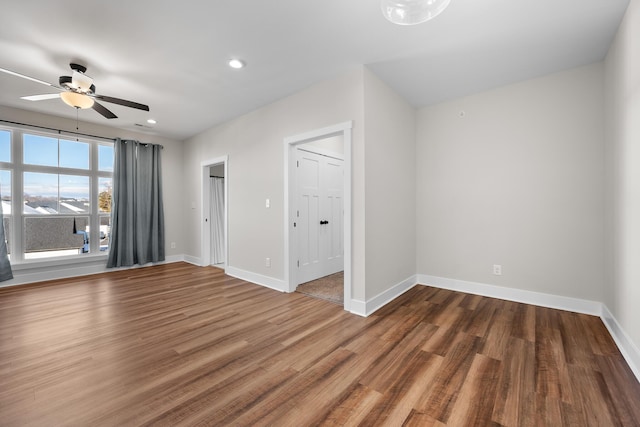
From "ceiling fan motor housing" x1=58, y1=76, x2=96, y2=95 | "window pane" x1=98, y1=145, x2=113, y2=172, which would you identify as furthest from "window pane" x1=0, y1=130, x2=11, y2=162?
"ceiling fan motor housing" x1=58, y1=76, x2=96, y2=95

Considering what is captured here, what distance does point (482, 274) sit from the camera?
347 cm

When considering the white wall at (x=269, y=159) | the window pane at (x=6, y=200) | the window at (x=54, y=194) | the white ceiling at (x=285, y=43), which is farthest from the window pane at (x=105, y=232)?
the white ceiling at (x=285, y=43)

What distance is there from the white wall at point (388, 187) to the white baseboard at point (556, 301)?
536 millimetres

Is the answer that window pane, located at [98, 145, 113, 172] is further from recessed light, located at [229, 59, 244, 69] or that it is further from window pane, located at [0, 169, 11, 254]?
recessed light, located at [229, 59, 244, 69]

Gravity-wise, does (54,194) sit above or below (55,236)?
above

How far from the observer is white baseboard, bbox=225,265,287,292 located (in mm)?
3756

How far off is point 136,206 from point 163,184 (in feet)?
2.42

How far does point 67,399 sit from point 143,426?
2.04 feet

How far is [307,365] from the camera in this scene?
193 centimetres

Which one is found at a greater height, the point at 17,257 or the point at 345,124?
the point at 345,124

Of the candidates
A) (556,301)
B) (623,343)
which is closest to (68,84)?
(623,343)

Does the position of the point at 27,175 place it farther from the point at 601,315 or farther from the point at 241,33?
the point at 601,315

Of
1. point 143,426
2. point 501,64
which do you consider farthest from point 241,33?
point 143,426

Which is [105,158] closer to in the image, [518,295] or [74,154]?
[74,154]
